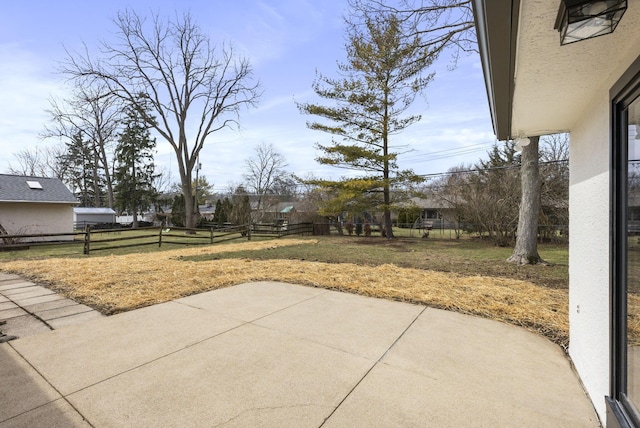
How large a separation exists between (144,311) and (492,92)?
427 centimetres

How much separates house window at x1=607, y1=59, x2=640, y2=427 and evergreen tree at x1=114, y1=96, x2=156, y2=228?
33465 millimetres

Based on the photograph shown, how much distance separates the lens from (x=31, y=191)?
16141mm

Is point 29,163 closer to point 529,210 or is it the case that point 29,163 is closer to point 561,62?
point 529,210

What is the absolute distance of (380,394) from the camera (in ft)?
6.75

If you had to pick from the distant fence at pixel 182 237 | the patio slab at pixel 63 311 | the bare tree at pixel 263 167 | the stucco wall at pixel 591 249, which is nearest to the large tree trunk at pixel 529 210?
the stucco wall at pixel 591 249

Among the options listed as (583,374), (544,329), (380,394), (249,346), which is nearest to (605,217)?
(583,374)

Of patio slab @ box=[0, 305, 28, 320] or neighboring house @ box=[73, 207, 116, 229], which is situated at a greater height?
neighboring house @ box=[73, 207, 116, 229]

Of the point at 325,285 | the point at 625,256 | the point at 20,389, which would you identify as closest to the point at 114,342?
the point at 20,389

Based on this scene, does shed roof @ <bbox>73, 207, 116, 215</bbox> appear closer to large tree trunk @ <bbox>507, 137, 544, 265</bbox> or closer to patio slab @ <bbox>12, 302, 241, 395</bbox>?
patio slab @ <bbox>12, 302, 241, 395</bbox>

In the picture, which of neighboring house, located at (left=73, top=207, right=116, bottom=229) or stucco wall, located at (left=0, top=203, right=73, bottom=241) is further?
neighboring house, located at (left=73, top=207, right=116, bottom=229)

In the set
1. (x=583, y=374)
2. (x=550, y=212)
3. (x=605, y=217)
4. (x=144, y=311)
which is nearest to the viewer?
(x=605, y=217)

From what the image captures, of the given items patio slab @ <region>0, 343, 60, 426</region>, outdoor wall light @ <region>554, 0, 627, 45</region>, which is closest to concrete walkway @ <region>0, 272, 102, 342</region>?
patio slab @ <region>0, 343, 60, 426</region>

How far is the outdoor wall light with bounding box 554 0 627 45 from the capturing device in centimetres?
112

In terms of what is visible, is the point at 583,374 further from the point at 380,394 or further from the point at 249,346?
the point at 249,346
